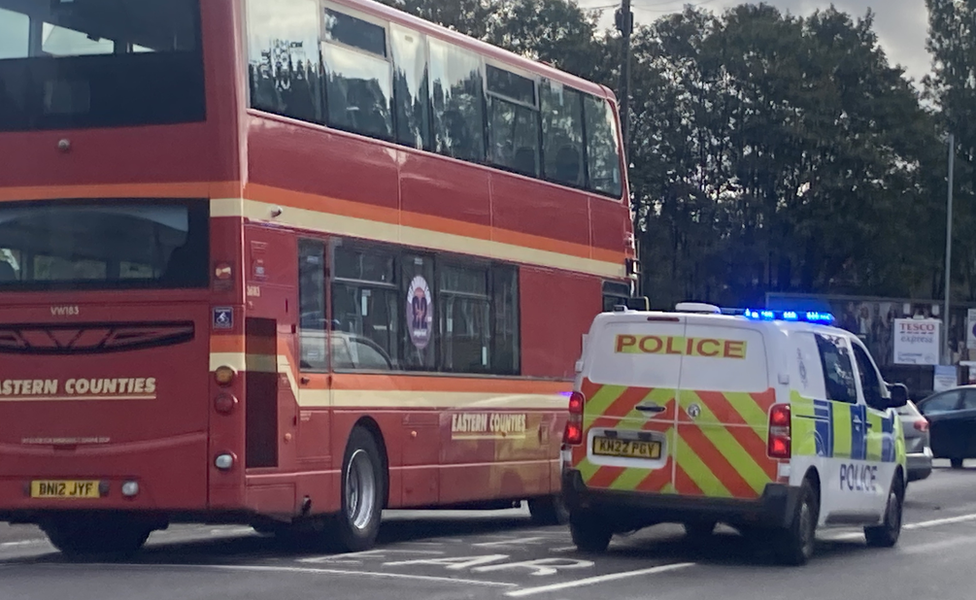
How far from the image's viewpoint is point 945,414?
114 feet

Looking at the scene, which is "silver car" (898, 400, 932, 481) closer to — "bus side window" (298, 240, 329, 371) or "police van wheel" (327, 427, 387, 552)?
"police van wheel" (327, 427, 387, 552)

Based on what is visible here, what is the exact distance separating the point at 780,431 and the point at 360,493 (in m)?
3.48

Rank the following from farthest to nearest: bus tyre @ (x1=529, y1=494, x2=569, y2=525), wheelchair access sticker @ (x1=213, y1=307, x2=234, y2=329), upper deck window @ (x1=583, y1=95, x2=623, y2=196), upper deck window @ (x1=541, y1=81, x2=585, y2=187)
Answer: upper deck window @ (x1=583, y1=95, x2=623, y2=196) < bus tyre @ (x1=529, y1=494, x2=569, y2=525) < upper deck window @ (x1=541, y1=81, x2=585, y2=187) < wheelchair access sticker @ (x1=213, y1=307, x2=234, y2=329)

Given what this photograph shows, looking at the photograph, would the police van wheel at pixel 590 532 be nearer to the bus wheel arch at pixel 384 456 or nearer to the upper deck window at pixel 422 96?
the bus wheel arch at pixel 384 456

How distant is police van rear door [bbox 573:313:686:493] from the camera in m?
14.3

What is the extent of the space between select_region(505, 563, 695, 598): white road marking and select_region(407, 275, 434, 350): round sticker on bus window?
131 inches

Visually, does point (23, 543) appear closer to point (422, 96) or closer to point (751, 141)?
point (422, 96)

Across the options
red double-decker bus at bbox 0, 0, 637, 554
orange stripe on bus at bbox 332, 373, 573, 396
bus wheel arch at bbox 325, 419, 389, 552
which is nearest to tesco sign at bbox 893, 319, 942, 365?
orange stripe on bus at bbox 332, 373, 573, 396

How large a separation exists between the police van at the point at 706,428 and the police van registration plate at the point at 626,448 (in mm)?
11

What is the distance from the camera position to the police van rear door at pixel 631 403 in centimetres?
1431

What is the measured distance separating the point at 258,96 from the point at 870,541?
7.37m

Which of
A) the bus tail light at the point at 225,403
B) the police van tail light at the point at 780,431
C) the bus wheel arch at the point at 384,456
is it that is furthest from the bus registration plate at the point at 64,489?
the police van tail light at the point at 780,431

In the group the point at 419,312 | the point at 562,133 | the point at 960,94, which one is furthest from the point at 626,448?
the point at 960,94

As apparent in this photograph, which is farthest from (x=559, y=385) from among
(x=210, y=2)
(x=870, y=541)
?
(x=210, y=2)
